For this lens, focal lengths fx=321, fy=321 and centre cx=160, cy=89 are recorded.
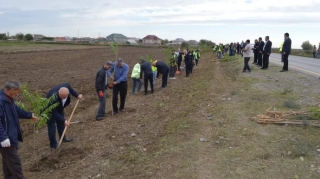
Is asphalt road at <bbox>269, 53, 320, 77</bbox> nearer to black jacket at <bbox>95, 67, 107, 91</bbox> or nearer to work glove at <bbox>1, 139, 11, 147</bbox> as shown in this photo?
black jacket at <bbox>95, 67, 107, 91</bbox>

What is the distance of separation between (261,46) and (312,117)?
35.2 feet

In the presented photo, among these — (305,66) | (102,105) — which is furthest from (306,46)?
(102,105)

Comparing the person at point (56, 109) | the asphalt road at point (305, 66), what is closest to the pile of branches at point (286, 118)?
the person at point (56, 109)

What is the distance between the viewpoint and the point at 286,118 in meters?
7.83

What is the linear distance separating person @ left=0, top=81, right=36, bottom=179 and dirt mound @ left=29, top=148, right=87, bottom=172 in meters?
1.13

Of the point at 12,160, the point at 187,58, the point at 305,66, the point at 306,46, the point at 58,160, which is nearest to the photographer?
the point at 12,160

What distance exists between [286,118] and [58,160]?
214 inches

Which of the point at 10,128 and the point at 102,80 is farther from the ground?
the point at 102,80

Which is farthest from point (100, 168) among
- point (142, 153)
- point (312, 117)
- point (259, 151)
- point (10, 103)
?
point (312, 117)

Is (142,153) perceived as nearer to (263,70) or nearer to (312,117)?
(312,117)

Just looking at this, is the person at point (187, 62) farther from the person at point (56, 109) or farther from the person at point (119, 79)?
the person at point (56, 109)

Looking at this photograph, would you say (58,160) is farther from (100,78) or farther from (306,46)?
(306,46)

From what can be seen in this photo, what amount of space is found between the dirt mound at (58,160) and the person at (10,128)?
3.71ft

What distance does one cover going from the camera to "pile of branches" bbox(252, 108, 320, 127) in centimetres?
741
